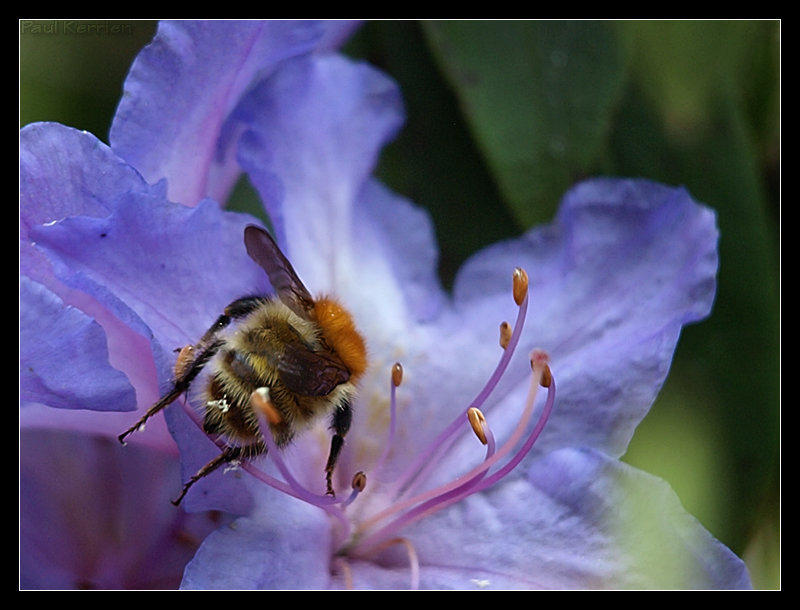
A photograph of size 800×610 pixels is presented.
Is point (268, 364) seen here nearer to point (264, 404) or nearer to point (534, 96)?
point (264, 404)

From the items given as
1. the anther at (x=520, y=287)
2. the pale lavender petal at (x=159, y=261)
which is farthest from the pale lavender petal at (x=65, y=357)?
the anther at (x=520, y=287)

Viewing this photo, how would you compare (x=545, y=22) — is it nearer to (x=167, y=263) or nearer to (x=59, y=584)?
(x=167, y=263)

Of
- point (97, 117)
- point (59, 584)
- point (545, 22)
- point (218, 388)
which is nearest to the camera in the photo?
point (218, 388)

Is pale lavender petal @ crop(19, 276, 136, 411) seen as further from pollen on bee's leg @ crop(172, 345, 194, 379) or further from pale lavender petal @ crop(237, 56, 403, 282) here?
pale lavender petal @ crop(237, 56, 403, 282)

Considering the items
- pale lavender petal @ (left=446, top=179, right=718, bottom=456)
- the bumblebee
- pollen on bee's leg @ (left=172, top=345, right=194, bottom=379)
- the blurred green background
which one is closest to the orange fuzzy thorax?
the bumblebee

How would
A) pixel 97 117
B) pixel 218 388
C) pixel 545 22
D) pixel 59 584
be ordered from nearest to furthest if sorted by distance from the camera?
pixel 218 388
pixel 59 584
pixel 97 117
pixel 545 22

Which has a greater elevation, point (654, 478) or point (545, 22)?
point (545, 22)
